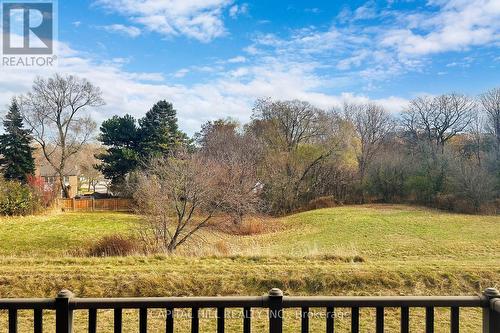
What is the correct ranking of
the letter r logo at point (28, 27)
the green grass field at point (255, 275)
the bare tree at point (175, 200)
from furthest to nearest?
the bare tree at point (175, 200) < the letter r logo at point (28, 27) < the green grass field at point (255, 275)

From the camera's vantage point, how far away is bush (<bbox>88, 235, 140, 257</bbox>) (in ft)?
32.6

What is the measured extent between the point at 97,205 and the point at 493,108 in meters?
30.9

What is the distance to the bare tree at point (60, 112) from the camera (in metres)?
23.4

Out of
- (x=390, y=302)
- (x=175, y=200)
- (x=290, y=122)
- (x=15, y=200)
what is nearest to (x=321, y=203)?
(x=290, y=122)

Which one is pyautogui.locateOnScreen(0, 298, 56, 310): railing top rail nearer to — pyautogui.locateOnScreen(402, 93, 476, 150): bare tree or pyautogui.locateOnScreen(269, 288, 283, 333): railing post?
pyautogui.locateOnScreen(269, 288, 283, 333): railing post

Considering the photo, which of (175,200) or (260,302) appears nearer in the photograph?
(260,302)

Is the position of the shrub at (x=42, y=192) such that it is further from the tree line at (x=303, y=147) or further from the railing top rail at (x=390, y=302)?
the railing top rail at (x=390, y=302)

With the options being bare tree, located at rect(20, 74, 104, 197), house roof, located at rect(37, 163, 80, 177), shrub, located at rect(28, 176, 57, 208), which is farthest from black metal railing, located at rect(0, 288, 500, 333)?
house roof, located at rect(37, 163, 80, 177)

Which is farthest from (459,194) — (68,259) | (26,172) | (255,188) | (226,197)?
(26,172)

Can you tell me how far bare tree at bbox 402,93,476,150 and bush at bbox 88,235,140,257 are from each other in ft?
81.8

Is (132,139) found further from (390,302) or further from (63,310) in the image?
(390,302)

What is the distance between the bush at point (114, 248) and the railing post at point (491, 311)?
9137mm

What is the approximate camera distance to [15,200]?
17750 millimetres

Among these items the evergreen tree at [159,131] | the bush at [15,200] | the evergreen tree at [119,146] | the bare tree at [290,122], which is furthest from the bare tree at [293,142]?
the bush at [15,200]
